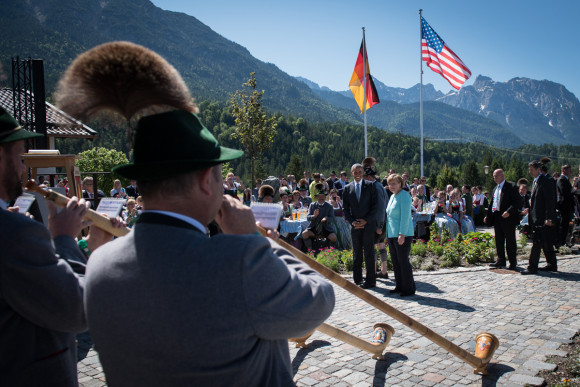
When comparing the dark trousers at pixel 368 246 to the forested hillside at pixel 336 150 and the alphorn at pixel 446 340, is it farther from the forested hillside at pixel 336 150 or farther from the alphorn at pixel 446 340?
the forested hillside at pixel 336 150

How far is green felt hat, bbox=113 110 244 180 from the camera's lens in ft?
4.56

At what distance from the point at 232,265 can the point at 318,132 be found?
360 feet

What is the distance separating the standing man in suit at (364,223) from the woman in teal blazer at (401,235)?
389 millimetres

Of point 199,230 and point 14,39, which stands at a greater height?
point 14,39

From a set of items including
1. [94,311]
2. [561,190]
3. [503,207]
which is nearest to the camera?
[94,311]

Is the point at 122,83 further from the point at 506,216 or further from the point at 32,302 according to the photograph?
the point at 506,216

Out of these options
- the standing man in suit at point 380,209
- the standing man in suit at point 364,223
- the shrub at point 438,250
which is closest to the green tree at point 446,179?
the shrub at point 438,250

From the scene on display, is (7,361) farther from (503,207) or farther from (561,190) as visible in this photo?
(561,190)

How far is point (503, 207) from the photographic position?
8.70 m

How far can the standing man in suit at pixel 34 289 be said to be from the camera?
1.62 metres

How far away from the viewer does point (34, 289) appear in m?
1.62

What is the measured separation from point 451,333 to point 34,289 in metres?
4.92

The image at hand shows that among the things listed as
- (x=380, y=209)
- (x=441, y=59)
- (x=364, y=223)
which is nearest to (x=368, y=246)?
(x=364, y=223)

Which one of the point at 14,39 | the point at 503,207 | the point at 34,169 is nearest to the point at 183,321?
the point at 34,169
